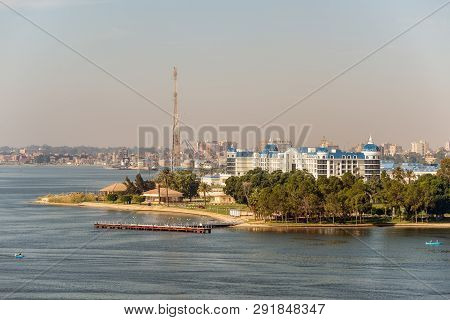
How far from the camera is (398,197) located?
3559 cm

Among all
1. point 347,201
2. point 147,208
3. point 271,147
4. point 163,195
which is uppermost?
point 271,147

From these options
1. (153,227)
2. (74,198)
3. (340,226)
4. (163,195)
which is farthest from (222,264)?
(74,198)

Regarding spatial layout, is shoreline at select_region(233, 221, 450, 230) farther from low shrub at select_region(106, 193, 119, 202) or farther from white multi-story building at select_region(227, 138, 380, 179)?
white multi-story building at select_region(227, 138, 380, 179)

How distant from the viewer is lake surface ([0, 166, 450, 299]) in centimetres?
1933

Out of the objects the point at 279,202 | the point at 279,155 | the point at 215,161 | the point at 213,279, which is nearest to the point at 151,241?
the point at 279,202

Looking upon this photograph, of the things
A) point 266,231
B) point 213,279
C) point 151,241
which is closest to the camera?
point 213,279

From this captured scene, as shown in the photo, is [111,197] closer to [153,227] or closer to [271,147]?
[153,227]

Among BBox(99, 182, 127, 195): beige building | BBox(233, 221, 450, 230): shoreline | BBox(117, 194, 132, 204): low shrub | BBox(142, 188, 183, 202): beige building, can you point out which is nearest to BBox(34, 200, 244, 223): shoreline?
BBox(117, 194, 132, 204): low shrub

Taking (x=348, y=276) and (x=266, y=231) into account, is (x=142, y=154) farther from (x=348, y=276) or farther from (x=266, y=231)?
(x=348, y=276)

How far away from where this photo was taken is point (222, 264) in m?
23.3

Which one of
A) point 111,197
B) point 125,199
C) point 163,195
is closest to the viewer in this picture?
point 163,195

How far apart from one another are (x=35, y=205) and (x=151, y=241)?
20371 millimetres

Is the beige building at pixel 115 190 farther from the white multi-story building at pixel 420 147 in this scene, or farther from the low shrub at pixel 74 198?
the white multi-story building at pixel 420 147

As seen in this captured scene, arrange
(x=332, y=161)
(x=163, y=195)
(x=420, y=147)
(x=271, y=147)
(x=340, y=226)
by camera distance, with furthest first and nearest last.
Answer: (x=420, y=147), (x=271, y=147), (x=332, y=161), (x=163, y=195), (x=340, y=226)
